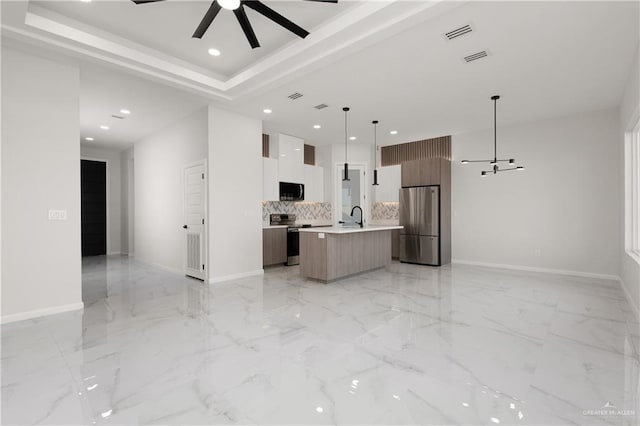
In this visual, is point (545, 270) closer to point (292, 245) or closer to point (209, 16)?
point (292, 245)

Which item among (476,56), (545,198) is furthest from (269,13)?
(545,198)

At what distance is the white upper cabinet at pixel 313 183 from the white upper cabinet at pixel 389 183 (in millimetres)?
1509

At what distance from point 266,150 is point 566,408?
6.45 m

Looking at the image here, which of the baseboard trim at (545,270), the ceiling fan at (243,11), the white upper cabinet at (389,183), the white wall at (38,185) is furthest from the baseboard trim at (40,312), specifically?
the baseboard trim at (545,270)

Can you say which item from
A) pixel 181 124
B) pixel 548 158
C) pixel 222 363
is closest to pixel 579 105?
pixel 548 158

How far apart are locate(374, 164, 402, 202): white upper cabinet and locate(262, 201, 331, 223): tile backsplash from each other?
1447mm

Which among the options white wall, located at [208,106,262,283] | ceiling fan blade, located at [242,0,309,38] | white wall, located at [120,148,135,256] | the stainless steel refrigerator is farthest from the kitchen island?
white wall, located at [120,148,135,256]

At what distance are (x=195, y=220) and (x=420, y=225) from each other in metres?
4.72

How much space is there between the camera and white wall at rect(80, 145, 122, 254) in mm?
8742

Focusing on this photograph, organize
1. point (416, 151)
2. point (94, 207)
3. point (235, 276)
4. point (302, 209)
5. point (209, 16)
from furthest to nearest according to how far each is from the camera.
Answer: point (94, 207) < point (302, 209) < point (416, 151) < point (235, 276) < point (209, 16)

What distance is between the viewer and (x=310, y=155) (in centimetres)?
842

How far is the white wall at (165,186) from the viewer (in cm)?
564

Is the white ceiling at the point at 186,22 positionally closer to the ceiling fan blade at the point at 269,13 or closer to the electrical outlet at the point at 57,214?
the ceiling fan blade at the point at 269,13

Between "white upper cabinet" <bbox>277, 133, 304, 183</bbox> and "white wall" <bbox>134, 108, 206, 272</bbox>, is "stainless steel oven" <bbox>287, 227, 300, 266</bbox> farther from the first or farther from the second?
"white wall" <bbox>134, 108, 206, 272</bbox>
